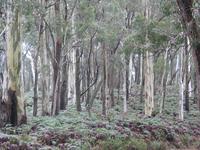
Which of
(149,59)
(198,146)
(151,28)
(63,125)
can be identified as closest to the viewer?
(63,125)

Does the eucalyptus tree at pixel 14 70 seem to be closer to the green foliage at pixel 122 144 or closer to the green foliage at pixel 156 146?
the green foliage at pixel 122 144

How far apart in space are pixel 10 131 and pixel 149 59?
1146 centimetres

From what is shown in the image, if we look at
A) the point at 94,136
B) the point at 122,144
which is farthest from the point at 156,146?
the point at 94,136

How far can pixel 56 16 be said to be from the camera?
703 inches

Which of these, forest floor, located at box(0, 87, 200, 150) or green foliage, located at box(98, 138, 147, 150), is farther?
green foliage, located at box(98, 138, 147, 150)

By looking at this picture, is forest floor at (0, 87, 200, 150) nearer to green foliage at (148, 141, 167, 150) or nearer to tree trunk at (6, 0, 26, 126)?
green foliage at (148, 141, 167, 150)

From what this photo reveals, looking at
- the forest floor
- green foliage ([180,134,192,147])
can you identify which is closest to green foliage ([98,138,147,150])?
the forest floor

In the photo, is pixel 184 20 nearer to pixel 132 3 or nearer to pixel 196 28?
pixel 196 28

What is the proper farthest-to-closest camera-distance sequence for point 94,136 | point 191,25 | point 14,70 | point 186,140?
point 186,140 → point 14,70 → point 94,136 → point 191,25

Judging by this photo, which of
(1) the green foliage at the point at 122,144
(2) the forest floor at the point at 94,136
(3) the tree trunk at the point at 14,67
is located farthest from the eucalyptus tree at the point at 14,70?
(1) the green foliage at the point at 122,144

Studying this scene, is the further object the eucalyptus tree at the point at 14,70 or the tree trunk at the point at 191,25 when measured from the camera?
the eucalyptus tree at the point at 14,70

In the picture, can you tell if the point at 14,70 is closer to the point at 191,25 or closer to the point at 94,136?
the point at 94,136

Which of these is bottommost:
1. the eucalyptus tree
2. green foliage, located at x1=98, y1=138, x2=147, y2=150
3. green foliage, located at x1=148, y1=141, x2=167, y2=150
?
green foliage, located at x1=148, y1=141, x2=167, y2=150

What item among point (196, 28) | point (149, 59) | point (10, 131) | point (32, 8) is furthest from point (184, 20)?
point (149, 59)
